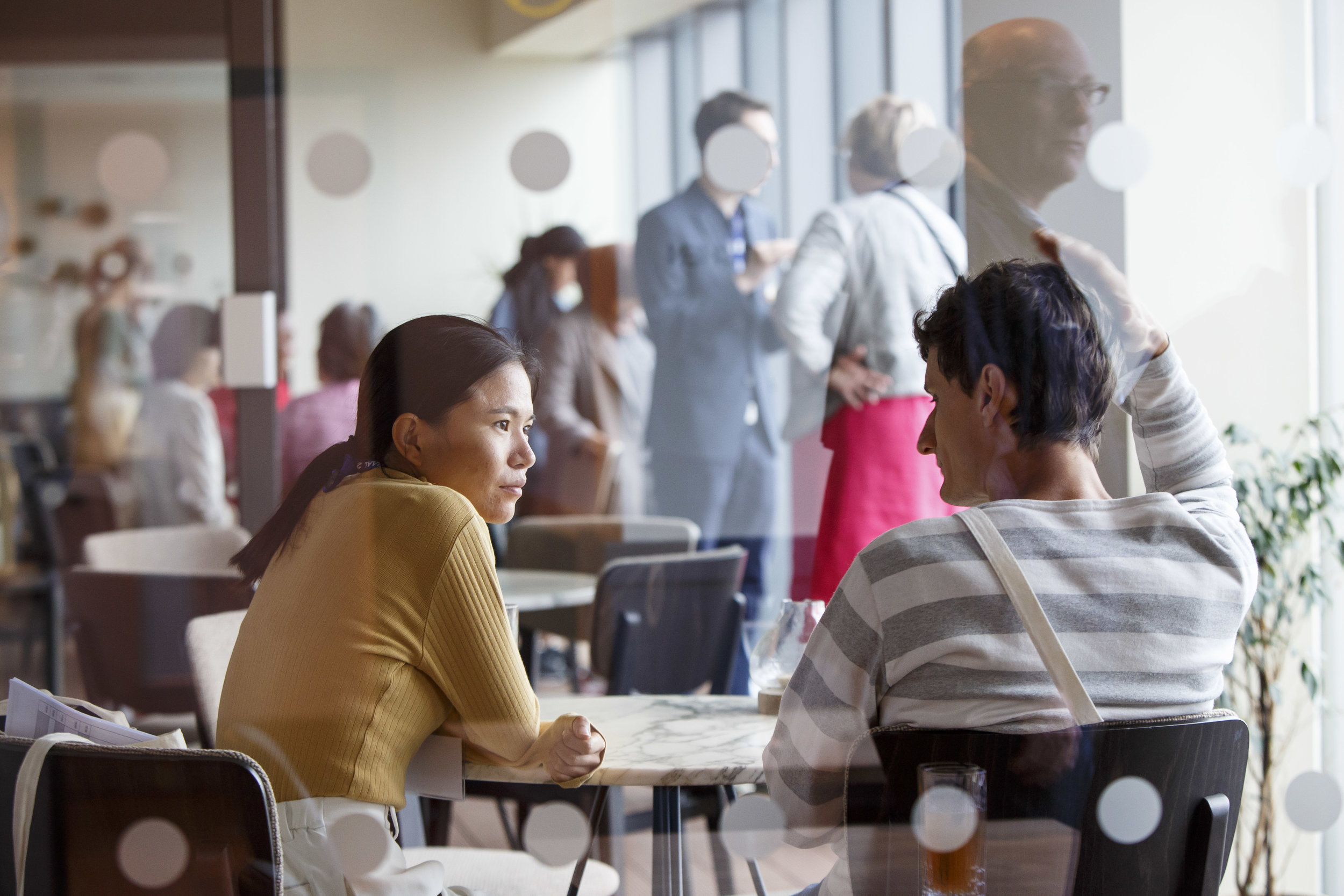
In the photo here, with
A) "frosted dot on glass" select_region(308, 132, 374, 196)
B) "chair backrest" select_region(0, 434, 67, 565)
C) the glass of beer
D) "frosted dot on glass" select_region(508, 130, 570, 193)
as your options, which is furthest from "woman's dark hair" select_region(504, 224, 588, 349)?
"chair backrest" select_region(0, 434, 67, 565)

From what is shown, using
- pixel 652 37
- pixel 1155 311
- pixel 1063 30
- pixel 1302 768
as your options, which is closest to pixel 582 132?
pixel 652 37

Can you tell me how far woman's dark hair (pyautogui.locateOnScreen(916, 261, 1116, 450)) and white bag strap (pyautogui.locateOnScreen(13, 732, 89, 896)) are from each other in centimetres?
A: 83

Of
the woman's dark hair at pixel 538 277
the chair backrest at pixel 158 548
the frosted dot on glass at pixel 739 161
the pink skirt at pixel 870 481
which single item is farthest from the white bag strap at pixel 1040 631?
the chair backrest at pixel 158 548

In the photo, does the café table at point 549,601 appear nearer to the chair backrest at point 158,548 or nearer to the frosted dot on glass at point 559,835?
the chair backrest at point 158,548

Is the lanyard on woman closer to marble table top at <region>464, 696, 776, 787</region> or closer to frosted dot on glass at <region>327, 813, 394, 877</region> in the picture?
marble table top at <region>464, 696, 776, 787</region>

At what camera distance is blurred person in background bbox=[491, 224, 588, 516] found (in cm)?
150

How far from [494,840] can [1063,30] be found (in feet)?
4.63

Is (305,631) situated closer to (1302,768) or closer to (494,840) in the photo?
(494,840)

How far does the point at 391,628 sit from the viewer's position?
1.09 meters

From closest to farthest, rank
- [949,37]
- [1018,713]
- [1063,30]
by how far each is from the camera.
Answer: [1018,713] < [1063,30] < [949,37]

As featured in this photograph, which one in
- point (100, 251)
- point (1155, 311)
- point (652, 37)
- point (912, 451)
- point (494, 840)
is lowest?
point (494, 840)

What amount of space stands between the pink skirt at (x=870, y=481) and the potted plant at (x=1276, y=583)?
44cm

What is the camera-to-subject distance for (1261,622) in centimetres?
175

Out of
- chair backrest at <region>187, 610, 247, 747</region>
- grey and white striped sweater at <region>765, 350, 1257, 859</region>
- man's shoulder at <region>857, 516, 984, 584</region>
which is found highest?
A: man's shoulder at <region>857, 516, 984, 584</region>
